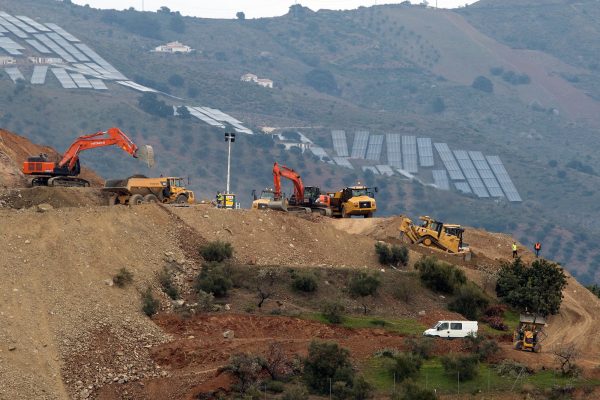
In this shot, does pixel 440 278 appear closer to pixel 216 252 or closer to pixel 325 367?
pixel 216 252

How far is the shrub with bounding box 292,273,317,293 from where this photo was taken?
5731cm

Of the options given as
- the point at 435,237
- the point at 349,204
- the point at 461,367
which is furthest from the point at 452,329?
the point at 349,204

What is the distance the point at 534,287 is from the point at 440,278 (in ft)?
11.8

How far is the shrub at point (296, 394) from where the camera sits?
43.6m

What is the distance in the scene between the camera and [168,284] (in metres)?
54.4

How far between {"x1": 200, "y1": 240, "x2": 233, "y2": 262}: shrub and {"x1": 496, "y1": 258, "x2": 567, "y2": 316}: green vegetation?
36.3ft

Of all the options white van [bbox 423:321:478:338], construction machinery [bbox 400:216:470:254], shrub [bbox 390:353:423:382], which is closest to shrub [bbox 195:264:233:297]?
white van [bbox 423:321:478:338]

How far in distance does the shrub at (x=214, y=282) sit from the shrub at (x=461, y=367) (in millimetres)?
9751

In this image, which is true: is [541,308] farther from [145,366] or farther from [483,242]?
[145,366]

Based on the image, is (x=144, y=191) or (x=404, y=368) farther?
(x=144, y=191)

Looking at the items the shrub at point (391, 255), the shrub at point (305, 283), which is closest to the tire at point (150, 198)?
the shrub at point (391, 255)

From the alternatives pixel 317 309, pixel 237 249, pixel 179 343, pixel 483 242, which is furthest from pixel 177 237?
pixel 483 242

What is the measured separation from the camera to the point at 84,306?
160 feet

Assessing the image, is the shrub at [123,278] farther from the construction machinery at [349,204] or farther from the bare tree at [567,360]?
the construction machinery at [349,204]
